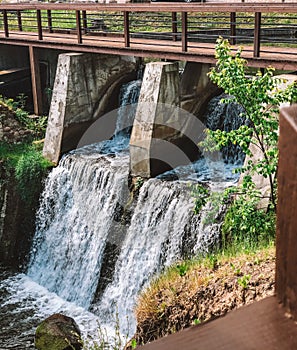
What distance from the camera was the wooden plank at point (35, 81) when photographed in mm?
14031

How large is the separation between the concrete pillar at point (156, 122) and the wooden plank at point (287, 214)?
30.6 feet

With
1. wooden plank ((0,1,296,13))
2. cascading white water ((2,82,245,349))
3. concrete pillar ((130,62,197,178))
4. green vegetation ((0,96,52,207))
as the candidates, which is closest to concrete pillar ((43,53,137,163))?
green vegetation ((0,96,52,207))

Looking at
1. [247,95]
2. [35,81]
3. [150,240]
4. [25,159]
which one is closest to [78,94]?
[25,159]

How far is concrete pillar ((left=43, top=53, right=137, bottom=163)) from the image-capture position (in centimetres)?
1216

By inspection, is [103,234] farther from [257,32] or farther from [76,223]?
[257,32]

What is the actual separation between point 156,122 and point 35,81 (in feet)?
16.8

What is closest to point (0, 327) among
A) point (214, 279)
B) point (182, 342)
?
point (214, 279)

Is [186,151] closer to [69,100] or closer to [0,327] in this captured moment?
[69,100]

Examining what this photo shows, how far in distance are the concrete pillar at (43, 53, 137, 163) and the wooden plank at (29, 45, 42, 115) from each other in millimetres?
1804

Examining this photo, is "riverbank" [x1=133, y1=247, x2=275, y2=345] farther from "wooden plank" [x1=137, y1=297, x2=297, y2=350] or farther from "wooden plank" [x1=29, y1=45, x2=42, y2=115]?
"wooden plank" [x1=29, y1=45, x2=42, y2=115]

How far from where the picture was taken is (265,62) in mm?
9094

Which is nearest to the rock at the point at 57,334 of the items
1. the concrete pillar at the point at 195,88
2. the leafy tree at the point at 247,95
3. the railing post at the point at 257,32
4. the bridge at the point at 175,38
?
the leafy tree at the point at 247,95

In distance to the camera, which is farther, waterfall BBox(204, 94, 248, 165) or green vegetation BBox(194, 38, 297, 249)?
waterfall BBox(204, 94, 248, 165)

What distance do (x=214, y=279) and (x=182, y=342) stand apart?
186 inches
